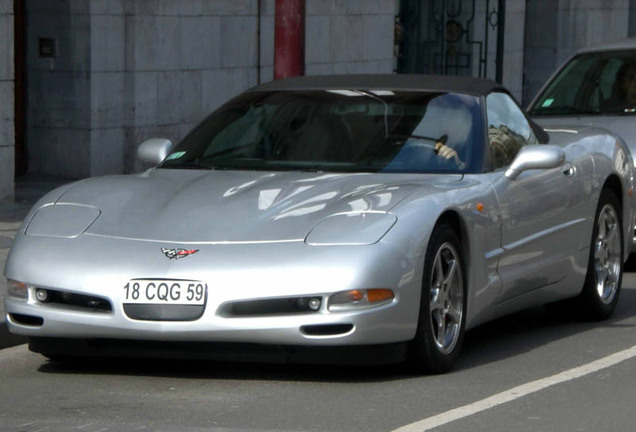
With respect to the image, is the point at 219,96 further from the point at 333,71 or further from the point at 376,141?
the point at 376,141

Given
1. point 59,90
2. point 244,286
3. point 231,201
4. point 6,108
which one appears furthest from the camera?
point 59,90

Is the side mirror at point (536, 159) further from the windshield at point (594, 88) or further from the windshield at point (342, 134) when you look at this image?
the windshield at point (594, 88)

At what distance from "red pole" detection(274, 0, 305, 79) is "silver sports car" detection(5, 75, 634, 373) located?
3031 millimetres

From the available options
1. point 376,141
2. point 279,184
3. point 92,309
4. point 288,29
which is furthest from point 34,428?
point 288,29

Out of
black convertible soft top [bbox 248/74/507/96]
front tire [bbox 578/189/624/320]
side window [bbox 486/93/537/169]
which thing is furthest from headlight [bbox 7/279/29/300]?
front tire [bbox 578/189/624/320]

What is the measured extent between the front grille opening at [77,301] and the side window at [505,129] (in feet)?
7.55

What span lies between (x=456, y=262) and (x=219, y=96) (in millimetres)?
10632

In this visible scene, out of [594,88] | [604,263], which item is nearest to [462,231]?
[604,263]

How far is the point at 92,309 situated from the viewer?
22.2 ft

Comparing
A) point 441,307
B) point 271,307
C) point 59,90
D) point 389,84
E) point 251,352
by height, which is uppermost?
point 389,84

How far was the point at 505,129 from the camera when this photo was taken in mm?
8469

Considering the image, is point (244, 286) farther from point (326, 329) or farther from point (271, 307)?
point (326, 329)

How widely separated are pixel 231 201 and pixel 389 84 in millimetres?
1581

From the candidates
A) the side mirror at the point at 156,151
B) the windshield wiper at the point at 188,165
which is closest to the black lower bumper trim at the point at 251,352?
the windshield wiper at the point at 188,165
